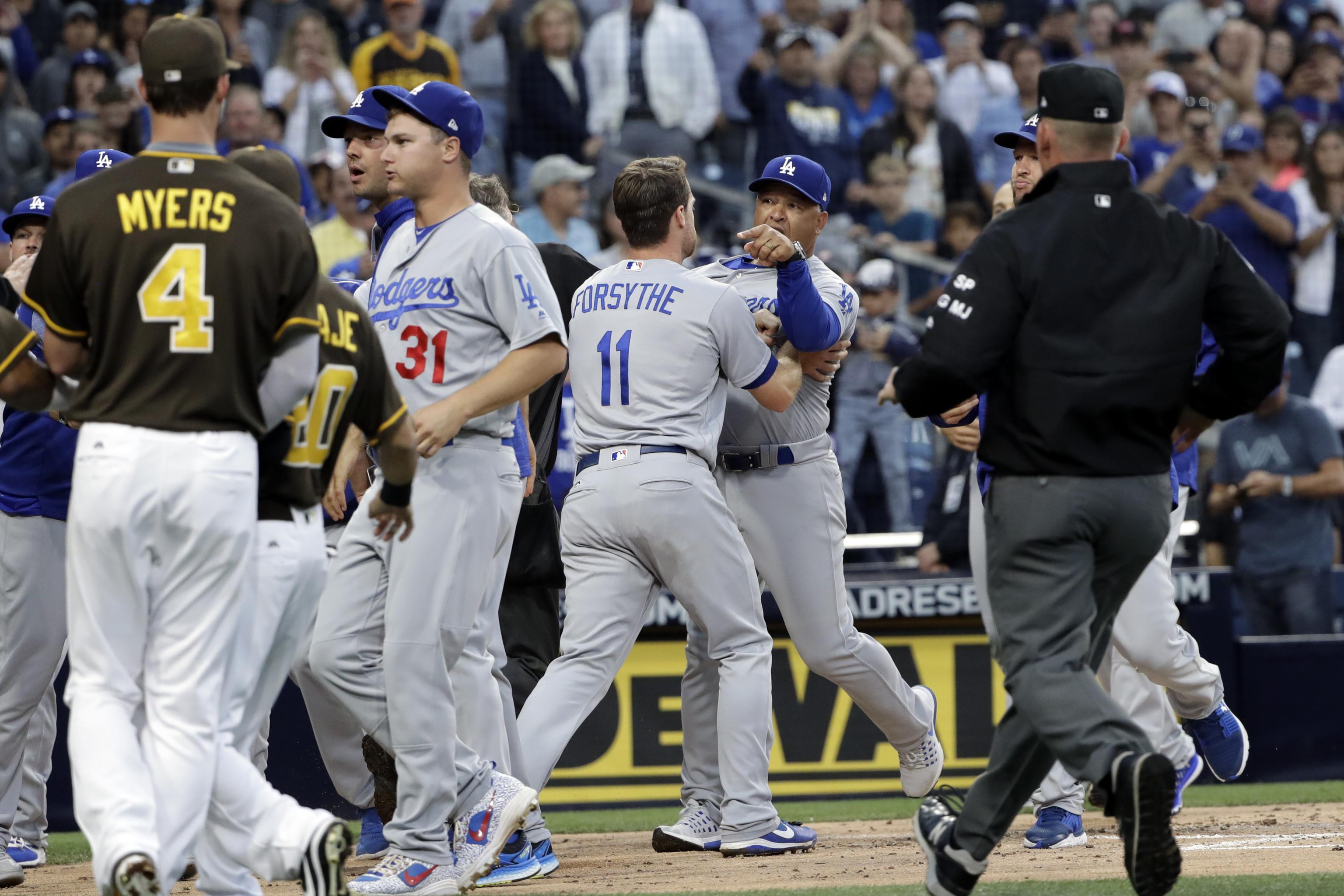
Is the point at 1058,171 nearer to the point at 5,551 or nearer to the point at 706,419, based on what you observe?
Result: the point at 706,419

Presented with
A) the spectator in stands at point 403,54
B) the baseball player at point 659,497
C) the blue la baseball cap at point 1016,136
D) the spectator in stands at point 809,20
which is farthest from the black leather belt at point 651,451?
the spectator in stands at point 809,20

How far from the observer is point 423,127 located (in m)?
4.95

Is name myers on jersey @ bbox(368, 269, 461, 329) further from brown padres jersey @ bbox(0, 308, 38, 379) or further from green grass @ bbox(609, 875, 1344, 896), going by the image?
green grass @ bbox(609, 875, 1344, 896)

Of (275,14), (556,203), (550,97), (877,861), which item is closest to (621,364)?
(877,861)

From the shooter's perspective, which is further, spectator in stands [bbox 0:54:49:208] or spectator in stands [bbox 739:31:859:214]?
spectator in stands [bbox 739:31:859:214]

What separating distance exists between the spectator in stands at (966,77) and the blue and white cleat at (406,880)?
8931 millimetres

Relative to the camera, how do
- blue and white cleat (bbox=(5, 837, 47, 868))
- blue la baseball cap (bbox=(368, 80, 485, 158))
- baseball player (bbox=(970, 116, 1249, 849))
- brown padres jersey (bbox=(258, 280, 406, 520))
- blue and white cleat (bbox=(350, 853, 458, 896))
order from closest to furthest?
1. brown padres jersey (bbox=(258, 280, 406, 520))
2. blue and white cleat (bbox=(350, 853, 458, 896))
3. blue la baseball cap (bbox=(368, 80, 485, 158))
4. baseball player (bbox=(970, 116, 1249, 849))
5. blue and white cleat (bbox=(5, 837, 47, 868))

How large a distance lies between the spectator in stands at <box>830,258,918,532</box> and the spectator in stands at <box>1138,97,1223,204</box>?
3.08 metres

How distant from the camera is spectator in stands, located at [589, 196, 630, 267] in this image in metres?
10.7

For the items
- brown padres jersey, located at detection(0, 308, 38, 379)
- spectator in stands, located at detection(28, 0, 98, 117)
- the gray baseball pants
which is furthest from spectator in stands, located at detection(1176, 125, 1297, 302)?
brown padres jersey, located at detection(0, 308, 38, 379)

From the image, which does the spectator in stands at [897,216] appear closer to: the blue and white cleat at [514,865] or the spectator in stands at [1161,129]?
the spectator in stands at [1161,129]

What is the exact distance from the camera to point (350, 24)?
489 inches

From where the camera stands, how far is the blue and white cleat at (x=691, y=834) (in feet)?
19.1

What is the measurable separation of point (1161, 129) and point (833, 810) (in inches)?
266
